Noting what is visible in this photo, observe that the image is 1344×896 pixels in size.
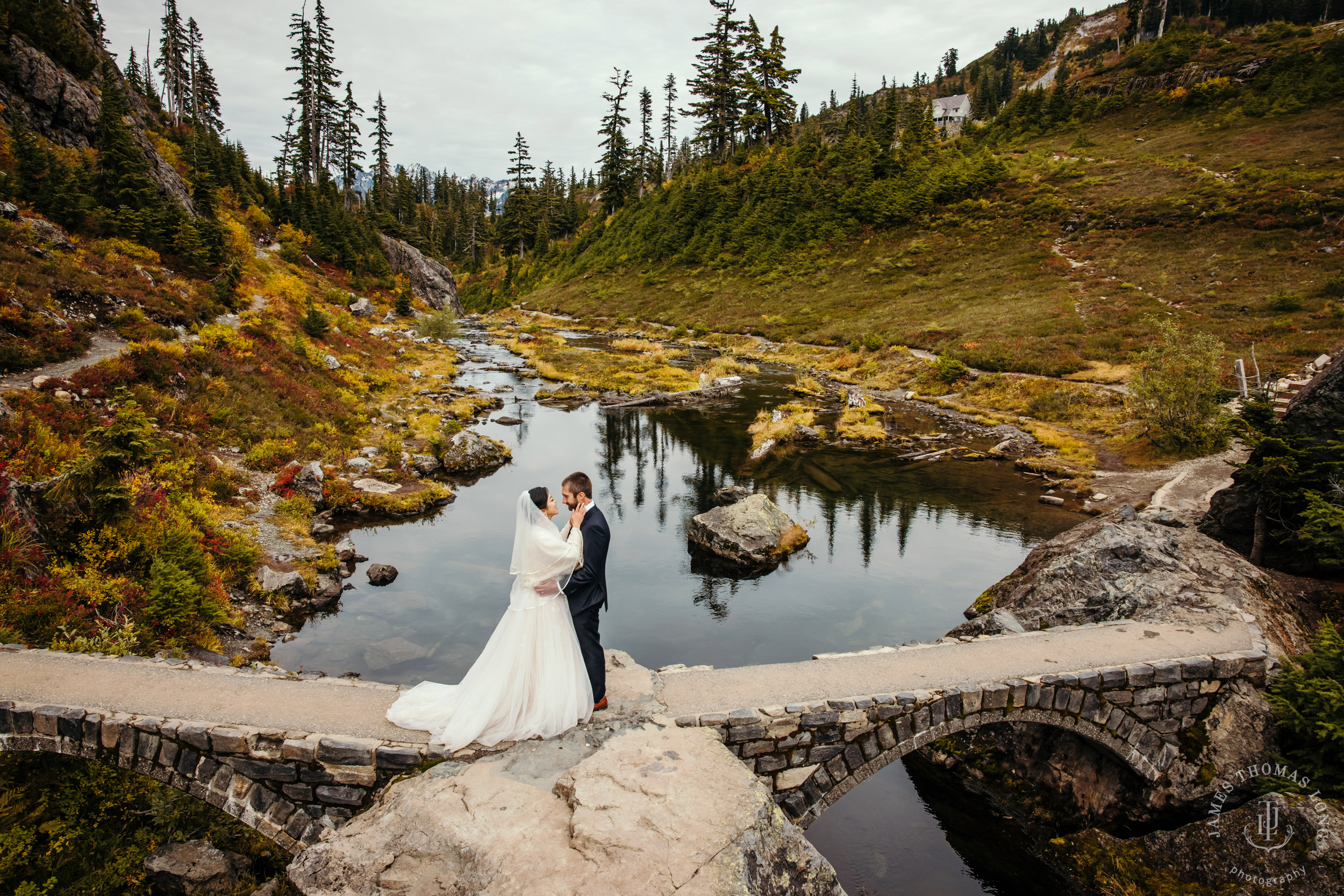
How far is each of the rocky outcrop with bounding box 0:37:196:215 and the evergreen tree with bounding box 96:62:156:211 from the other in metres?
1.76

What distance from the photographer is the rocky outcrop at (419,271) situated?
218 feet

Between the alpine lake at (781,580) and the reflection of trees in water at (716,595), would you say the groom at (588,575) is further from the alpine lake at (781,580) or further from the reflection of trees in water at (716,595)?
the reflection of trees in water at (716,595)

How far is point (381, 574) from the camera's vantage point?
668 inches

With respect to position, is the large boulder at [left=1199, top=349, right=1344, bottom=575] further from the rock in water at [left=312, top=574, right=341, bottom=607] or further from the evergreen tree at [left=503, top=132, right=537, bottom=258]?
the evergreen tree at [left=503, top=132, right=537, bottom=258]

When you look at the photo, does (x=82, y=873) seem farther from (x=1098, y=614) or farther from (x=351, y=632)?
(x=1098, y=614)

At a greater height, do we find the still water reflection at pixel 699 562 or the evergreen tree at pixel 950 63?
the evergreen tree at pixel 950 63

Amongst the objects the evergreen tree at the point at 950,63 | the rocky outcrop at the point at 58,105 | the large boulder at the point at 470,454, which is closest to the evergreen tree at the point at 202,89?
the rocky outcrop at the point at 58,105

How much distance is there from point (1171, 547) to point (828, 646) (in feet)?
25.7

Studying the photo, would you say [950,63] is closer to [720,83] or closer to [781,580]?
[720,83]

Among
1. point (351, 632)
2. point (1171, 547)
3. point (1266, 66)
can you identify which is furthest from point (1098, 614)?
point (1266, 66)

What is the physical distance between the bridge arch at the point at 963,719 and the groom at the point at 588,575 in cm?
155

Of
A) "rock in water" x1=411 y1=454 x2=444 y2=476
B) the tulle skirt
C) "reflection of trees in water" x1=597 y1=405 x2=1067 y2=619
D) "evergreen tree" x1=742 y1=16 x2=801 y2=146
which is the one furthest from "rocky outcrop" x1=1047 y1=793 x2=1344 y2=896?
"evergreen tree" x1=742 y1=16 x2=801 y2=146

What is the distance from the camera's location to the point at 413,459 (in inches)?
998

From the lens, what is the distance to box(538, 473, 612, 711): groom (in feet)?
25.0
